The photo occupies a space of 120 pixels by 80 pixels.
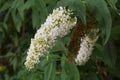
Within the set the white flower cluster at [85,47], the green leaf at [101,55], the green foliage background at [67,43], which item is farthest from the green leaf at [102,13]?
the green leaf at [101,55]

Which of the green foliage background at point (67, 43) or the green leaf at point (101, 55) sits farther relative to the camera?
the green leaf at point (101, 55)

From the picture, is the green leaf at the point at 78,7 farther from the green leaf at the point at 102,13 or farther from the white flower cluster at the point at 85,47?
the white flower cluster at the point at 85,47

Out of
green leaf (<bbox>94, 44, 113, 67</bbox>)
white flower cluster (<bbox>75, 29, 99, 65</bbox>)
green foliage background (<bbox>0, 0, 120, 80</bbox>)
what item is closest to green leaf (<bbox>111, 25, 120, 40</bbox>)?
green foliage background (<bbox>0, 0, 120, 80</bbox>)

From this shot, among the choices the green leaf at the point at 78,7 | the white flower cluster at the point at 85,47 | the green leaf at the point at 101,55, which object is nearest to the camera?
the green leaf at the point at 78,7

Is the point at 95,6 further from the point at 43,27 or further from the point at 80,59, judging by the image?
the point at 80,59

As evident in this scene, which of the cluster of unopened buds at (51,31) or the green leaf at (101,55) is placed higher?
the cluster of unopened buds at (51,31)

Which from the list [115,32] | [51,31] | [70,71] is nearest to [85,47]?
[70,71]

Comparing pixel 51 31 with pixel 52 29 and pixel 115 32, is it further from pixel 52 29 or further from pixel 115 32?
pixel 115 32
